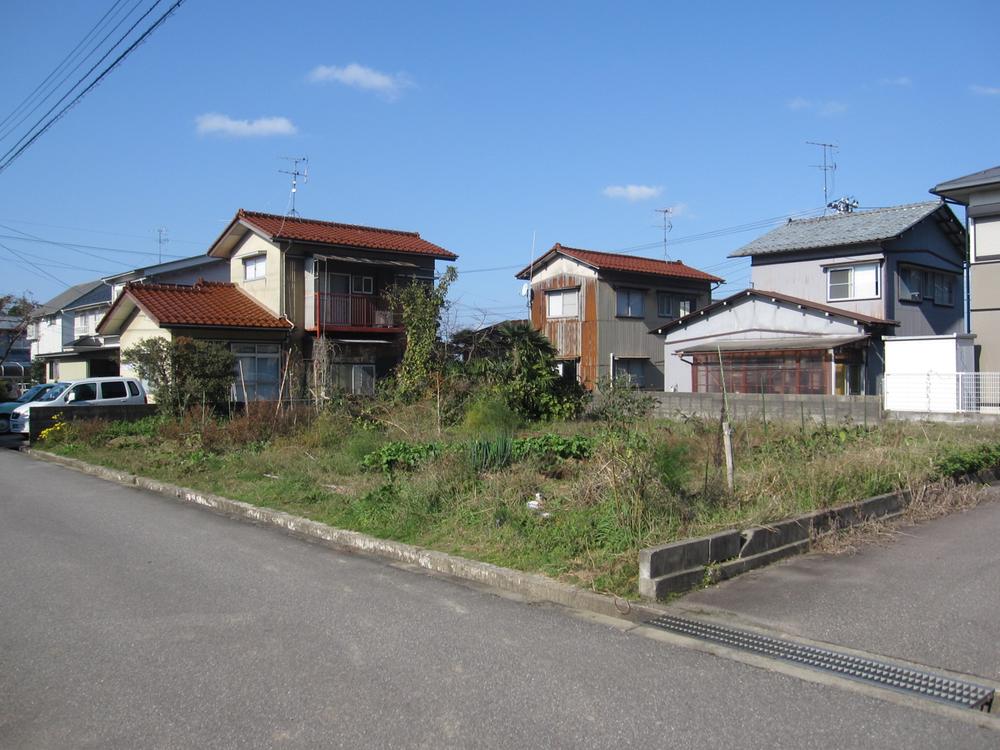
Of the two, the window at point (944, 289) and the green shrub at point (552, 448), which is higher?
the window at point (944, 289)

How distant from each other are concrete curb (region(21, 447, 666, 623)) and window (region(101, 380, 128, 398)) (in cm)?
1069

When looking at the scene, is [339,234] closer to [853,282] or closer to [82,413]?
[82,413]

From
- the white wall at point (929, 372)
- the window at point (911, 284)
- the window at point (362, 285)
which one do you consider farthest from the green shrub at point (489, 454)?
the window at point (911, 284)

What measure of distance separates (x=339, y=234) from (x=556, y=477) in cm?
1874

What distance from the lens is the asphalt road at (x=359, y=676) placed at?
12.1 feet

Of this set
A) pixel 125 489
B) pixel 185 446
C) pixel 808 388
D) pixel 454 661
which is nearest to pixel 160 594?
pixel 454 661

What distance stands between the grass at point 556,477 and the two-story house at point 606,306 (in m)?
16.7

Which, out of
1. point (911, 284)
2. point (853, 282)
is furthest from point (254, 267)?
point (911, 284)

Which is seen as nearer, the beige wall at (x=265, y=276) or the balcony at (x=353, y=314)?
the beige wall at (x=265, y=276)

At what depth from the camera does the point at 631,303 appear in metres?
31.3

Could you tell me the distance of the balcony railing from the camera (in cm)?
2475

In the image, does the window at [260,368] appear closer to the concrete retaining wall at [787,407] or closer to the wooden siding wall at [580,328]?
the wooden siding wall at [580,328]

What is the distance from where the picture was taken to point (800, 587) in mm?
5910

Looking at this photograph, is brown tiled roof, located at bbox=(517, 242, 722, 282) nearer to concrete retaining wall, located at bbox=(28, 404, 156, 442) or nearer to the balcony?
the balcony
